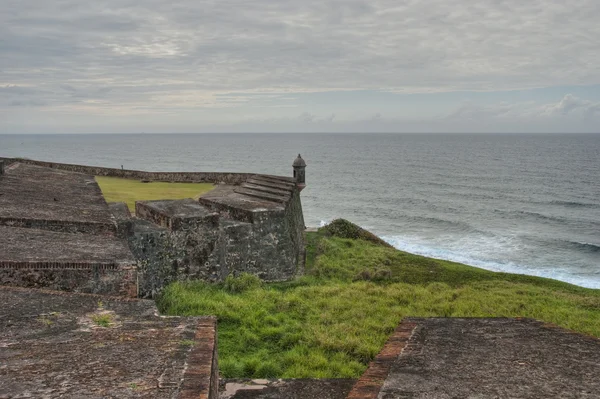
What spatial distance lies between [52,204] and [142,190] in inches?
418

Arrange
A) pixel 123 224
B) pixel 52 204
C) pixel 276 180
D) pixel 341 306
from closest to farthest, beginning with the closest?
pixel 52 204 < pixel 123 224 < pixel 341 306 < pixel 276 180

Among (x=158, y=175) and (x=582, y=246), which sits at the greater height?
(x=158, y=175)

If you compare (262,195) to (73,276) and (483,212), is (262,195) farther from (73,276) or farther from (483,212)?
(483,212)

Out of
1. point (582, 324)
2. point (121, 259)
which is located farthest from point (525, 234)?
point (121, 259)

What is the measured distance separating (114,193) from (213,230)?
8.93 meters

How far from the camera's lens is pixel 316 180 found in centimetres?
7925

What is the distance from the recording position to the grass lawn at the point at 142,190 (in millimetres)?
21391

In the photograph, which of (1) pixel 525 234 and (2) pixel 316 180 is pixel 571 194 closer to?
(1) pixel 525 234

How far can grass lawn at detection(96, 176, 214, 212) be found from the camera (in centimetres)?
2139

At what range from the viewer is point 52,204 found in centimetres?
1330

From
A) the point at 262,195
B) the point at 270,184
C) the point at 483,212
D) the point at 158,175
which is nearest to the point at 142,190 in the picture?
the point at 158,175

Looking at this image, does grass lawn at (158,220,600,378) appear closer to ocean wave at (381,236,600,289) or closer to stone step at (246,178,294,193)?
stone step at (246,178,294,193)

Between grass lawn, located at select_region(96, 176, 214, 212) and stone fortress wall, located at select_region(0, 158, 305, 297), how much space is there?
1411mm

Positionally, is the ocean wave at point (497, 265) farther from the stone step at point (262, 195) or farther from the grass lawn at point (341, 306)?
the stone step at point (262, 195)
